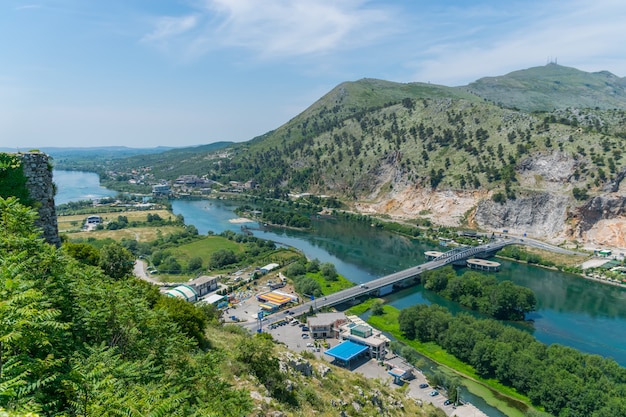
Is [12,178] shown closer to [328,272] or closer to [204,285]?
[204,285]

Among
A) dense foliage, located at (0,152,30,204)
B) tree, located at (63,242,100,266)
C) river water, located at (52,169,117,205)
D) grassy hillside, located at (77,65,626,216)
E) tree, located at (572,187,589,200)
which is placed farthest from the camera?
river water, located at (52,169,117,205)

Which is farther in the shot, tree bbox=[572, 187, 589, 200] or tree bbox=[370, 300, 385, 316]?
tree bbox=[572, 187, 589, 200]

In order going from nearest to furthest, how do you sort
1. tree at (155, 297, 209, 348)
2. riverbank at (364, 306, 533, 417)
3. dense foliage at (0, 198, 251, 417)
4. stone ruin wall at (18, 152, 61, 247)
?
dense foliage at (0, 198, 251, 417), stone ruin wall at (18, 152, 61, 247), tree at (155, 297, 209, 348), riverbank at (364, 306, 533, 417)

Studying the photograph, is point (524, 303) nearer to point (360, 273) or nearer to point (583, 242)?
point (360, 273)


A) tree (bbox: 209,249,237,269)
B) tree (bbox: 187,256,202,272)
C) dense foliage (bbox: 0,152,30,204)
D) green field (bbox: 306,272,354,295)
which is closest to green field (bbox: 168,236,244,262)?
tree (bbox: 209,249,237,269)

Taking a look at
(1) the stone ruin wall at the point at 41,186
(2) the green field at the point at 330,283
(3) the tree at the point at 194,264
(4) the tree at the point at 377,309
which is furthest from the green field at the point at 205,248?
(1) the stone ruin wall at the point at 41,186

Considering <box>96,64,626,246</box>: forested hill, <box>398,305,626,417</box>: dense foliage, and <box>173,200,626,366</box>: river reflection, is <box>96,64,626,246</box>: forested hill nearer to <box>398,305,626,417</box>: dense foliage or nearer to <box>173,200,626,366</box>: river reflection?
<box>173,200,626,366</box>: river reflection

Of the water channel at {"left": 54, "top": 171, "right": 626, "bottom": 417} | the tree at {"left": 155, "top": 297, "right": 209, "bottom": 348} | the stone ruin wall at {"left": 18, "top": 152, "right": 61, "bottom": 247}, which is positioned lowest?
the water channel at {"left": 54, "top": 171, "right": 626, "bottom": 417}

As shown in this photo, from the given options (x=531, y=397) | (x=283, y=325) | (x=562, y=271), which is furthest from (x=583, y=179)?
(x=283, y=325)

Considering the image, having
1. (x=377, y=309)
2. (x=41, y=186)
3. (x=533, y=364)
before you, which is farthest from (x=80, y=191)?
(x=533, y=364)
